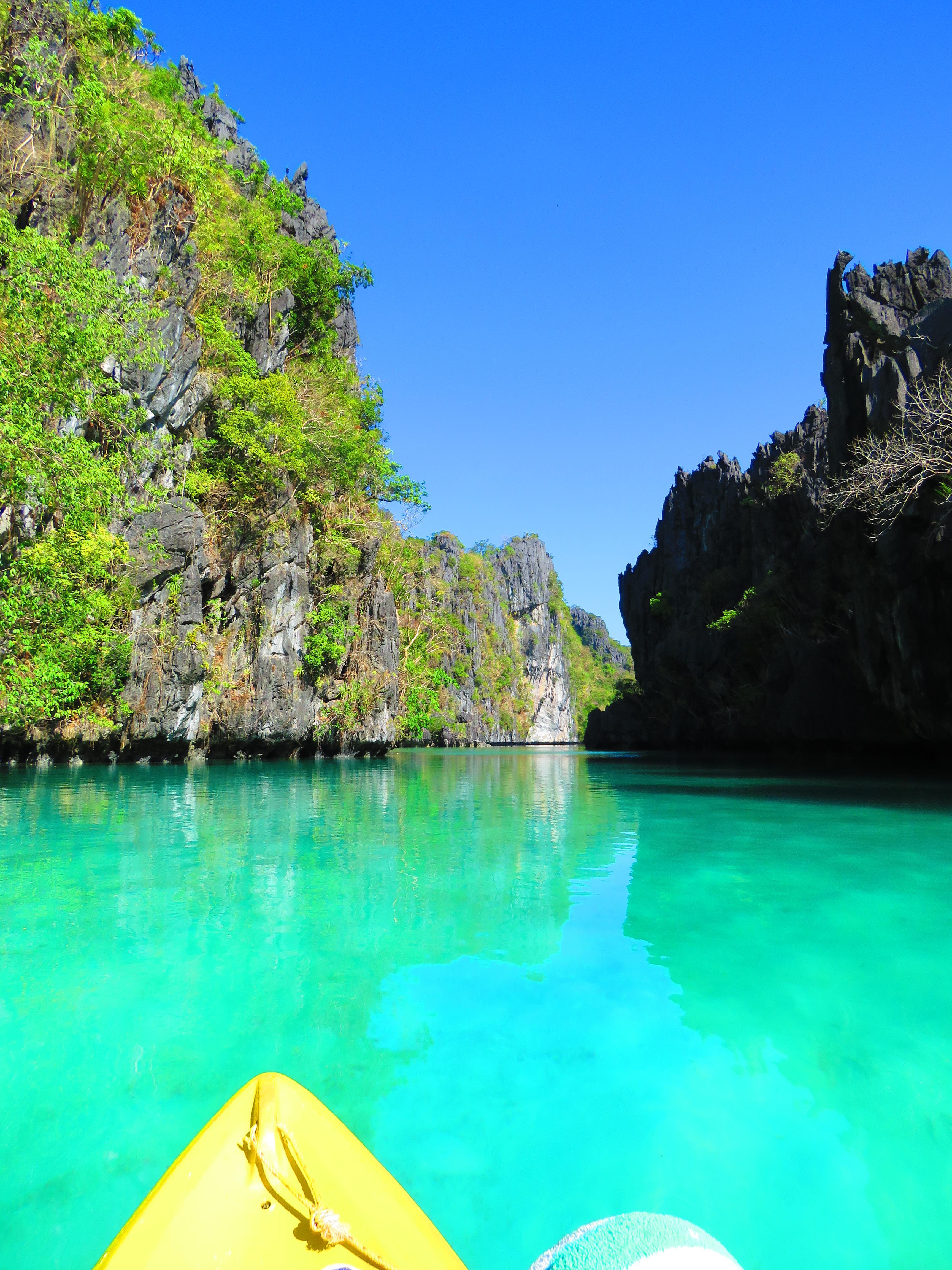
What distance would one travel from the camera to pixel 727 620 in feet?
112

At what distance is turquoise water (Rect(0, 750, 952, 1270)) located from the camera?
1.88m

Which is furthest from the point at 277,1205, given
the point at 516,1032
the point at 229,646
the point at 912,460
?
the point at 229,646

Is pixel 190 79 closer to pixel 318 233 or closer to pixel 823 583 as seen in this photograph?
pixel 318 233

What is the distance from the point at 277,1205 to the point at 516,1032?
1.76 meters

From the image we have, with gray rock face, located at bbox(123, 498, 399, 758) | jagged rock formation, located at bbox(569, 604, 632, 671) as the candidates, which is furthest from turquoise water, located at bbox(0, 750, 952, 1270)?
jagged rock formation, located at bbox(569, 604, 632, 671)

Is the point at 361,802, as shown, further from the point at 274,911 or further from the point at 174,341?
the point at 174,341

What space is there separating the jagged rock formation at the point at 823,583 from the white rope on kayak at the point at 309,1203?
14.7m

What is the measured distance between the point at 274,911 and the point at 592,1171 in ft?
10.0

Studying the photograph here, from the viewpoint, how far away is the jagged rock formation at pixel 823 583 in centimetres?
1466

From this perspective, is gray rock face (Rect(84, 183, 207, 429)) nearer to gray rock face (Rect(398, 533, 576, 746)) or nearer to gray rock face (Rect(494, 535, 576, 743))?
gray rock face (Rect(398, 533, 576, 746))

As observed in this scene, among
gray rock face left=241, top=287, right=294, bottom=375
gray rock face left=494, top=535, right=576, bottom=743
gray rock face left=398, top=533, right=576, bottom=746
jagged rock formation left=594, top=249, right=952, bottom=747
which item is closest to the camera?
jagged rock formation left=594, top=249, right=952, bottom=747

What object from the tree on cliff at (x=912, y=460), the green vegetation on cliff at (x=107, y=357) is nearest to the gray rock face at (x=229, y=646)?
the green vegetation on cliff at (x=107, y=357)

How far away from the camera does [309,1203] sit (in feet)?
4.17

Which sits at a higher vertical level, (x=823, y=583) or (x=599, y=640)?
(x=599, y=640)
